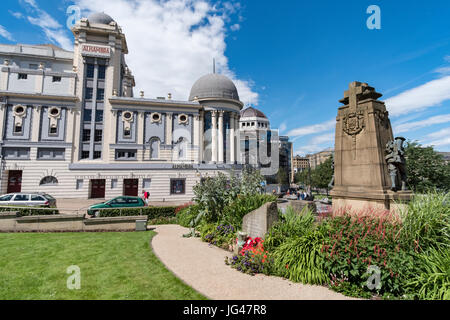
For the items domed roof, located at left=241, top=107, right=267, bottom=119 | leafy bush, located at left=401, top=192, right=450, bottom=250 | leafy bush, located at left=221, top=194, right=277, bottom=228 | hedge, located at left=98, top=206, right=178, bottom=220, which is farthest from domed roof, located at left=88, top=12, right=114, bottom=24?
domed roof, located at left=241, top=107, right=267, bottom=119

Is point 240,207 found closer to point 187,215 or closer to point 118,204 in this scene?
point 187,215

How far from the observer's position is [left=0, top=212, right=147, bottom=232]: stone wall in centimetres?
1160

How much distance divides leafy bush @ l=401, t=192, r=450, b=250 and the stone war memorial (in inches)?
91.0

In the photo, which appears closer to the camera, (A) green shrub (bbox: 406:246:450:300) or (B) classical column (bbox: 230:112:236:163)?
(A) green shrub (bbox: 406:246:450:300)

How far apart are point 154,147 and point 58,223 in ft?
68.5

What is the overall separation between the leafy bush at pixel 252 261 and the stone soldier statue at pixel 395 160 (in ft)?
20.4

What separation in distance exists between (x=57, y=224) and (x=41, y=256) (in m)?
5.19

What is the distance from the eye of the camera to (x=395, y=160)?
8.70 meters

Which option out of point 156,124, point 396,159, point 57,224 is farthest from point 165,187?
point 396,159

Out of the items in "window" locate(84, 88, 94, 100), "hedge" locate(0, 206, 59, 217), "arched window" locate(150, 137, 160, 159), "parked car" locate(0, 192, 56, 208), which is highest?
"window" locate(84, 88, 94, 100)

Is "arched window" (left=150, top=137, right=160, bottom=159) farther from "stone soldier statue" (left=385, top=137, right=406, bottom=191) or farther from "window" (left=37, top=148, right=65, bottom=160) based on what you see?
"stone soldier statue" (left=385, top=137, right=406, bottom=191)

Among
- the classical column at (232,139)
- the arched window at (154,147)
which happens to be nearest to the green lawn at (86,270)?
the arched window at (154,147)
